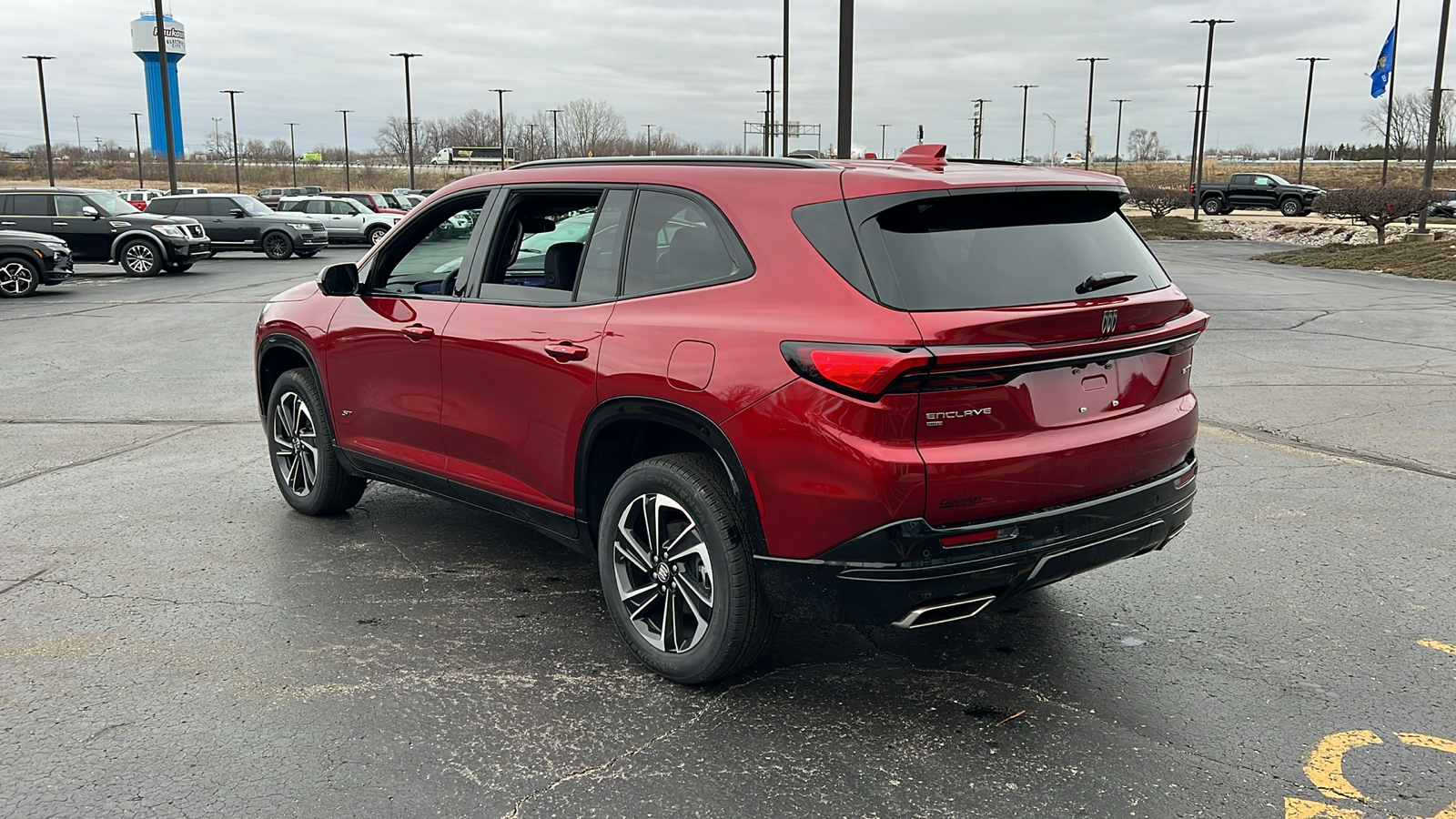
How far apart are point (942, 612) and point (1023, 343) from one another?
0.83 meters

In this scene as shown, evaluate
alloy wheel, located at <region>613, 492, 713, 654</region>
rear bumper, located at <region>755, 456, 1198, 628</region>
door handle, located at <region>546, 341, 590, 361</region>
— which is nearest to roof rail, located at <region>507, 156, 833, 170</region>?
door handle, located at <region>546, 341, 590, 361</region>

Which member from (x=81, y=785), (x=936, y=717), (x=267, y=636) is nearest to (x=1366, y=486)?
(x=936, y=717)

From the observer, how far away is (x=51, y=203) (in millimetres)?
23844

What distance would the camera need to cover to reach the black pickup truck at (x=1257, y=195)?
Answer: 45312 mm

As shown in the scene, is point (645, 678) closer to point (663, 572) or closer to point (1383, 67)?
point (663, 572)

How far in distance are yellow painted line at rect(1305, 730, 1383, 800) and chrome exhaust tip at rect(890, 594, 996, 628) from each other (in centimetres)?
104

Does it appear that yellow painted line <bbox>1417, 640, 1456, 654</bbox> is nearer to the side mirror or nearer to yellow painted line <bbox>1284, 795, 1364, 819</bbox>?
yellow painted line <bbox>1284, 795, 1364, 819</bbox>

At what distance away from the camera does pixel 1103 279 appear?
3572 mm

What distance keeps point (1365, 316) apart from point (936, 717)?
13656 mm

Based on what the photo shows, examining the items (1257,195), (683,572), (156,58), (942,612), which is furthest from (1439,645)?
(156,58)

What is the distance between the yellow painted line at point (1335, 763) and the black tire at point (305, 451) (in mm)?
4330

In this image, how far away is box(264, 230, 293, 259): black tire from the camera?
1169 inches

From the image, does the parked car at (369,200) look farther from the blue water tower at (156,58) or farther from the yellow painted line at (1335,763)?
the blue water tower at (156,58)

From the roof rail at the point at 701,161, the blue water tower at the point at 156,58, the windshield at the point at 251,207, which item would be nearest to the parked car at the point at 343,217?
the windshield at the point at 251,207
